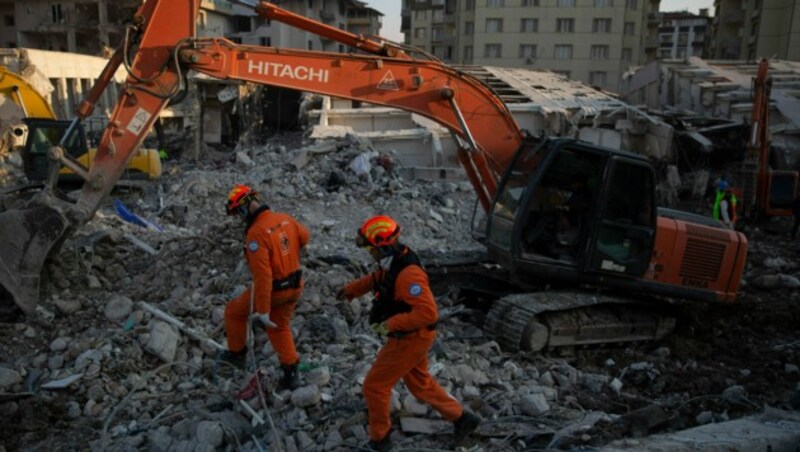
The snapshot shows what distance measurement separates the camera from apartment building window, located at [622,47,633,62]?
44.9m

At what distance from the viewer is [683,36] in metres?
70.3

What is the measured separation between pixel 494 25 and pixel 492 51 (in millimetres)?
1807

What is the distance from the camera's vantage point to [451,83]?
6.79 meters

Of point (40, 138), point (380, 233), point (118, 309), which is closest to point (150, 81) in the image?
point (118, 309)

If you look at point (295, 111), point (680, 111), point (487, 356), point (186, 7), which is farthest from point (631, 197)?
point (295, 111)

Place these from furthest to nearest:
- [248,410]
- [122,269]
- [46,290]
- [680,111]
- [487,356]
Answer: [680,111]
[122,269]
[46,290]
[487,356]
[248,410]

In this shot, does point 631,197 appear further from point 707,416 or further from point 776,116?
point 776,116

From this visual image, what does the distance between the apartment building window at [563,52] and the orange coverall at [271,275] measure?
43.6m

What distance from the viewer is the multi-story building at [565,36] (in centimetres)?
4406

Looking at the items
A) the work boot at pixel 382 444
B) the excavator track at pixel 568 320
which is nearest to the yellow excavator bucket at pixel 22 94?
the excavator track at pixel 568 320

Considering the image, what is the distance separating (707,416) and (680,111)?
1703cm

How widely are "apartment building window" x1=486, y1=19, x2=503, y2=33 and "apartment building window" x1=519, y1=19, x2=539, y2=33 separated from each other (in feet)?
4.62

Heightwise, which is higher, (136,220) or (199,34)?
(199,34)

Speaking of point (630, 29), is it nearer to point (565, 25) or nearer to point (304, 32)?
point (565, 25)
